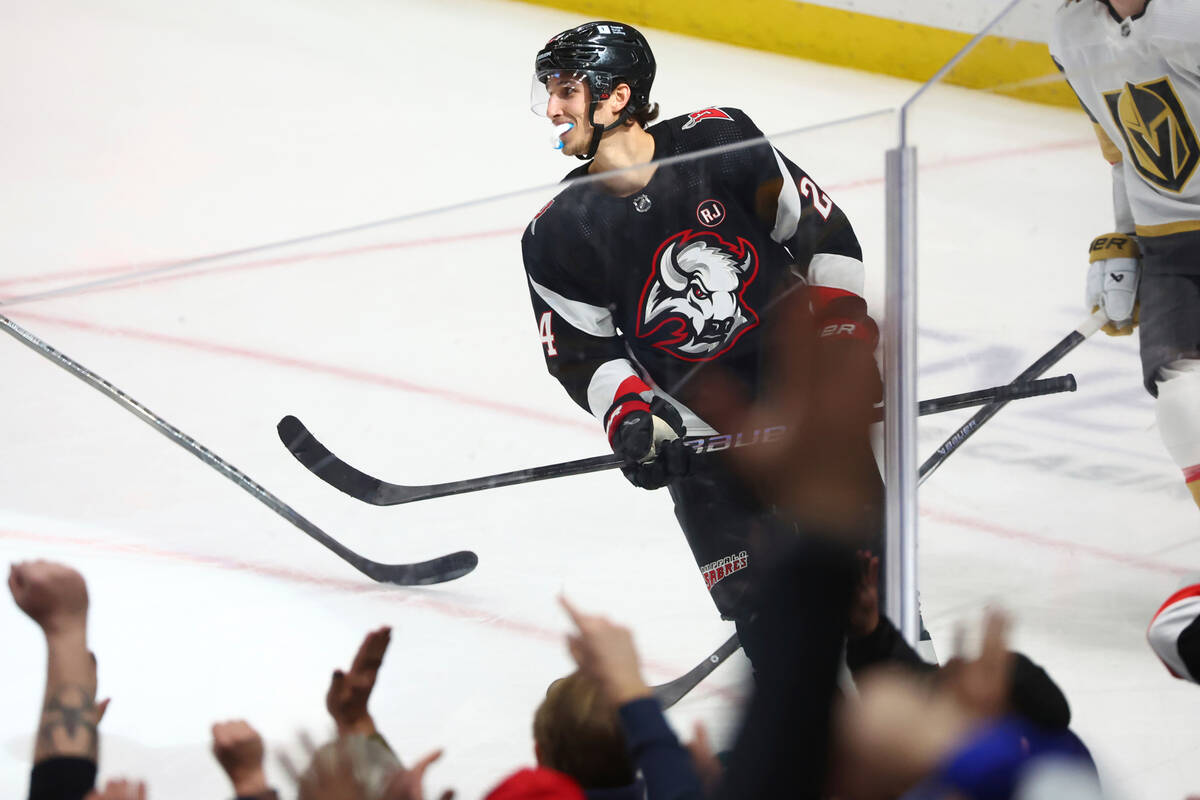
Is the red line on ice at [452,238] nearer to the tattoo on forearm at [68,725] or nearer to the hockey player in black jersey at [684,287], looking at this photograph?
the hockey player in black jersey at [684,287]

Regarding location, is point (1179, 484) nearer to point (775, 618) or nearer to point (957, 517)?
point (957, 517)

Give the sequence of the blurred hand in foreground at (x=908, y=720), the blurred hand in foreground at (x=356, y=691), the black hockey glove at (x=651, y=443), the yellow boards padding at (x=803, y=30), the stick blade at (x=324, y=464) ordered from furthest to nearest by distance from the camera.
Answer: the yellow boards padding at (x=803, y=30)
the stick blade at (x=324, y=464)
the black hockey glove at (x=651, y=443)
the blurred hand in foreground at (x=356, y=691)
the blurred hand in foreground at (x=908, y=720)

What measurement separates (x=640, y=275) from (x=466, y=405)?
245 mm

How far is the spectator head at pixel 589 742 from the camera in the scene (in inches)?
36.2

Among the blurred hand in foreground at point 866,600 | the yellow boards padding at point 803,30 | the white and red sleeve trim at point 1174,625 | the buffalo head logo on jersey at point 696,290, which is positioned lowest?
the white and red sleeve trim at point 1174,625

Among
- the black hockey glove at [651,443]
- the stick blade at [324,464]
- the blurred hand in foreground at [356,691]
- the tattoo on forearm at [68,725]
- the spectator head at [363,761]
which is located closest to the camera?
the spectator head at [363,761]

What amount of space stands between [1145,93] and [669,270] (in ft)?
1.80

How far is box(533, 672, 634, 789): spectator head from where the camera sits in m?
0.92

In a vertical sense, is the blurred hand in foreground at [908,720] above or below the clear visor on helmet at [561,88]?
below

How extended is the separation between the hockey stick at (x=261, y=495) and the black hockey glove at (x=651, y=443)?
0.20 meters

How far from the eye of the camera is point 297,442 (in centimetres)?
152

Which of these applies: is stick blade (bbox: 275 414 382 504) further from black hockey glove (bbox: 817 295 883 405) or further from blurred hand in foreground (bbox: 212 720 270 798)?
black hockey glove (bbox: 817 295 883 405)

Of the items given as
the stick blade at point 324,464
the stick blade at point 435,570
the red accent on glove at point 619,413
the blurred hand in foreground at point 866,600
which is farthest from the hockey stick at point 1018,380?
the stick blade at point 324,464

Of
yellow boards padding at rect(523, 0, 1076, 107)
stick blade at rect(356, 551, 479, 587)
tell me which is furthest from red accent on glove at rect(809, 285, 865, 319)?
Result: yellow boards padding at rect(523, 0, 1076, 107)
